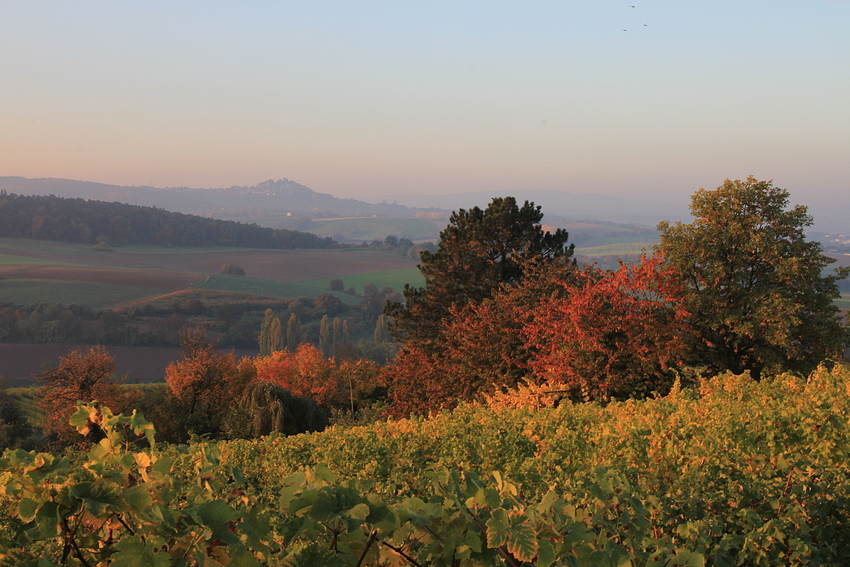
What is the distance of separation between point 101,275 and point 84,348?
4070 cm

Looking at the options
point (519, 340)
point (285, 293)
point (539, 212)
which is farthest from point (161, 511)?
point (285, 293)

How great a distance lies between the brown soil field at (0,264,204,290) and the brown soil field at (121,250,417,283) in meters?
23.9

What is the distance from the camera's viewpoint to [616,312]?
19.6 m

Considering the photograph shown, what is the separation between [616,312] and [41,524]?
19.2 m

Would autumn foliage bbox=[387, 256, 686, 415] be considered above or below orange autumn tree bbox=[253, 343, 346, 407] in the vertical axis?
above

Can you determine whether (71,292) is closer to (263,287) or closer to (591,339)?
(263,287)

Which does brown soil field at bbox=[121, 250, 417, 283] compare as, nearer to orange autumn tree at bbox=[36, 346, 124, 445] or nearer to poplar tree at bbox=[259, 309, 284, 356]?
poplar tree at bbox=[259, 309, 284, 356]

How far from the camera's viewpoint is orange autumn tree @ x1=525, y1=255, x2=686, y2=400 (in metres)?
18.6

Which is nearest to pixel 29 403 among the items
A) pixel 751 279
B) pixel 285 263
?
pixel 751 279

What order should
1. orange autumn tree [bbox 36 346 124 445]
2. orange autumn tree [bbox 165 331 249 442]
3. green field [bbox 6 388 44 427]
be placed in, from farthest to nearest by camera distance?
green field [bbox 6 388 44 427] < orange autumn tree [bbox 165 331 249 442] < orange autumn tree [bbox 36 346 124 445]

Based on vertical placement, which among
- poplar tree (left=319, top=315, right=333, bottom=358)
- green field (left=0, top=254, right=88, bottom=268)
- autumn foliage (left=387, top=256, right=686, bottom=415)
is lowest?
poplar tree (left=319, top=315, right=333, bottom=358)

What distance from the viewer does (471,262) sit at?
3503 centimetres

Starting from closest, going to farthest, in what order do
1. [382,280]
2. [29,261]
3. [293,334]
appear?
1. [293,334]
2. [29,261]
3. [382,280]

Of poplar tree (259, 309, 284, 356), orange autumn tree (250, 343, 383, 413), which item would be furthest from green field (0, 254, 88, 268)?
orange autumn tree (250, 343, 383, 413)
